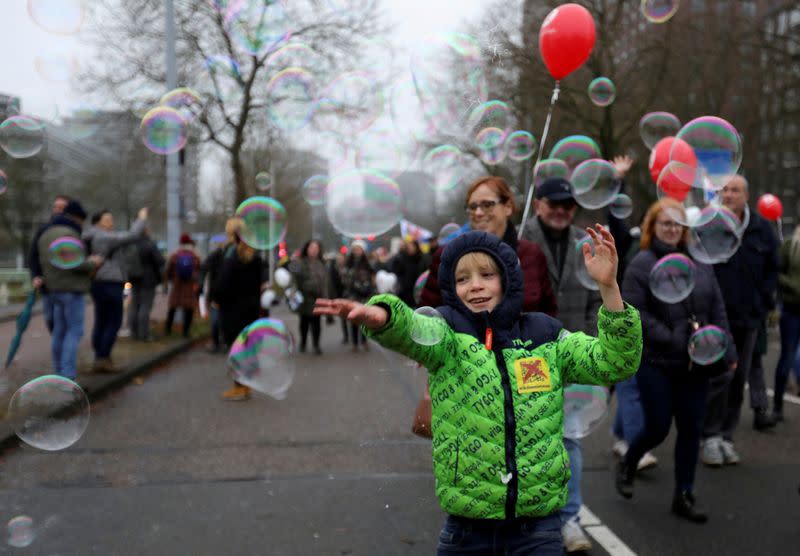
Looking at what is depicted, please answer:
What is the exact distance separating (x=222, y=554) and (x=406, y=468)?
1698mm

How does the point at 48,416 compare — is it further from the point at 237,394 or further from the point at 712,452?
the point at 712,452

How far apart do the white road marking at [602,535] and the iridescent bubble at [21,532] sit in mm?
2847

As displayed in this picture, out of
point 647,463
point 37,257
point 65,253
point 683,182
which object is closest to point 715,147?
point 683,182

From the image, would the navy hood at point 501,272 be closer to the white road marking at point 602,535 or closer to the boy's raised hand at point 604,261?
the boy's raised hand at point 604,261

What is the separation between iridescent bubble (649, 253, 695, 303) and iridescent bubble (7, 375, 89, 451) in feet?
11.0

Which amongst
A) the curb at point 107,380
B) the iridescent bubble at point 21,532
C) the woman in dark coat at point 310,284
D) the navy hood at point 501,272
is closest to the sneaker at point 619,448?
the navy hood at point 501,272

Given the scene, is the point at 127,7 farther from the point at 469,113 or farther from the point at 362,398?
the point at 469,113

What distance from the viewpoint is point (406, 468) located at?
512 cm

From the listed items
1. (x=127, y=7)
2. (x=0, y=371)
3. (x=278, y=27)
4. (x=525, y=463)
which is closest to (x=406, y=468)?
(x=525, y=463)

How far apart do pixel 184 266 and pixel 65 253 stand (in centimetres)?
535

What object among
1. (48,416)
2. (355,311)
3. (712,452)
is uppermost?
(355,311)

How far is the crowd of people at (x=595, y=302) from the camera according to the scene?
2.59 meters

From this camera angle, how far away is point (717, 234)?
5145 mm

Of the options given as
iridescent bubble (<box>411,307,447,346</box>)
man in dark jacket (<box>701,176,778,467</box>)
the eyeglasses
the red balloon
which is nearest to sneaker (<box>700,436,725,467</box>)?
man in dark jacket (<box>701,176,778,467</box>)
